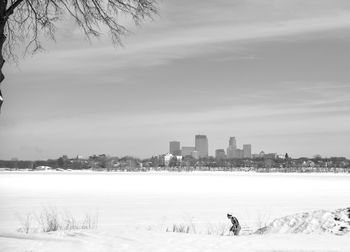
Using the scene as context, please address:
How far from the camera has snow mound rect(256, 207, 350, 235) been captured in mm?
11320

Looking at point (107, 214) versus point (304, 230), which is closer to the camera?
point (304, 230)

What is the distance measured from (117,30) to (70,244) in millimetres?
4142

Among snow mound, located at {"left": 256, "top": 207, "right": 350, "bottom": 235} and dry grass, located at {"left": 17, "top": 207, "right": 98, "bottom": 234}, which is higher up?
snow mound, located at {"left": 256, "top": 207, "right": 350, "bottom": 235}

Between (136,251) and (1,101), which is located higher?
(1,101)

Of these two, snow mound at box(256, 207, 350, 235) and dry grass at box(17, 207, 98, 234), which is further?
dry grass at box(17, 207, 98, 234)

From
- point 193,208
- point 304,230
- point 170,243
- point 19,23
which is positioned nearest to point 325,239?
point 304,230

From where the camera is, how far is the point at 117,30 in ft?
34.8

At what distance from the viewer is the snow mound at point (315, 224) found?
11.3 meters

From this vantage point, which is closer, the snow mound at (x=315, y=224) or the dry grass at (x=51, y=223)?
the snow mound at (x=315, y=224)

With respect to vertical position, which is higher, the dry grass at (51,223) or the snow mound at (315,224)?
the snow mound at (315,224)

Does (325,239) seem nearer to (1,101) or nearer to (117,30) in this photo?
(117,30)

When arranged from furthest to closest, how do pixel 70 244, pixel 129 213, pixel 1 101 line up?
pixel 129 213, pixel 70 244, pixel 1 101

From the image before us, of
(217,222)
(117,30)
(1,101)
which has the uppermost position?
(117,30)

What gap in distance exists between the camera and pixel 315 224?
454 inches
